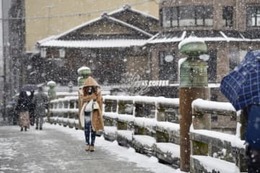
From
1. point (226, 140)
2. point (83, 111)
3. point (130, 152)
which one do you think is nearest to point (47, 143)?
point (83, 111)


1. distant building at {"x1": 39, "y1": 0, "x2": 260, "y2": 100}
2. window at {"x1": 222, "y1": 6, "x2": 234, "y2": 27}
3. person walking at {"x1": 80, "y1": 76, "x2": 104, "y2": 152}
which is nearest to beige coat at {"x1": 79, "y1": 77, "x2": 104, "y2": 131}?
person walking at {"x1": 80, "y1": 76, "x2": 104, "y2": 152}

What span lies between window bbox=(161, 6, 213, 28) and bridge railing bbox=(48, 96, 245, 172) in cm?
2821

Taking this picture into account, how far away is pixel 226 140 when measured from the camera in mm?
6547

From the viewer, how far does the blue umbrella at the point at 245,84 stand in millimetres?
4648

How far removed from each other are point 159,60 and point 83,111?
101 ft

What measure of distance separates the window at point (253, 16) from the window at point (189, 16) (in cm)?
319

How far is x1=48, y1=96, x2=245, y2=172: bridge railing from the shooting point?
21.6 ft

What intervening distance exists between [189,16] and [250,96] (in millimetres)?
38478

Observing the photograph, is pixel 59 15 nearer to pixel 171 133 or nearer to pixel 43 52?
pixel 43 52

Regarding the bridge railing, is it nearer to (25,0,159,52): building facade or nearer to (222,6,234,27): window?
(222,6,234,27): window

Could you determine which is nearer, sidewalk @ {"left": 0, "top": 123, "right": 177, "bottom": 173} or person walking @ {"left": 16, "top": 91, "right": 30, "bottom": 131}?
sidewalk @ {"left": 0, "top": 123, "right": 177, "bottom": 173}

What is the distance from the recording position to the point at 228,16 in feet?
144

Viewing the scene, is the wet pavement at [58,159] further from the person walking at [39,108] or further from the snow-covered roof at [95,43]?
the snow-covered roof at [95,43]

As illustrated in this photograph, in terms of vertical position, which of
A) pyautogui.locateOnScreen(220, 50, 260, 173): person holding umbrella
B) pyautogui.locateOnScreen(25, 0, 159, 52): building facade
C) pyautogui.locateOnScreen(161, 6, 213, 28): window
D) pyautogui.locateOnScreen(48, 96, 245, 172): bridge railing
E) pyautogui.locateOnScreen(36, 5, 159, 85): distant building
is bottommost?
pyautogui.locateOnScreen(48, 96, 245, 172): bridge railing
